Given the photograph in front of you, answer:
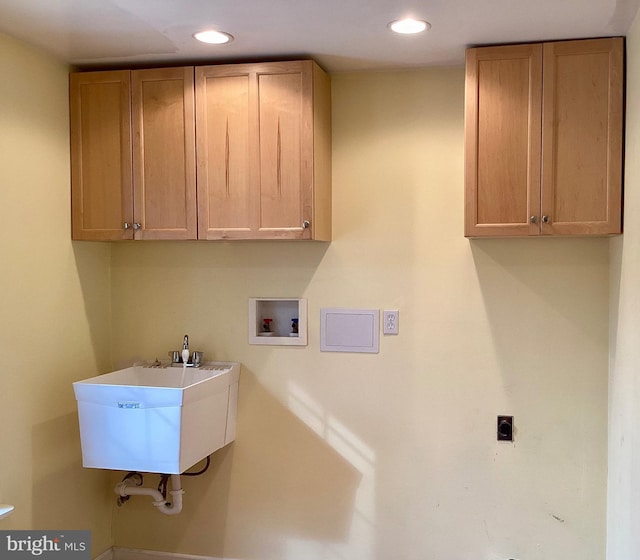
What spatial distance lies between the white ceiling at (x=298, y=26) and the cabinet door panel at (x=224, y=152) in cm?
13

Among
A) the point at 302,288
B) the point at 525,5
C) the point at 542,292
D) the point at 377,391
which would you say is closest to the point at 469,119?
the point at 525,5

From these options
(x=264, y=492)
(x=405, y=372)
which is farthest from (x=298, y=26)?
(x=264, y=492)

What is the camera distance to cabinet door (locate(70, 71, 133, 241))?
2861 millimetres

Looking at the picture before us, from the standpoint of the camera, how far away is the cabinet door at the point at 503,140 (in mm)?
2529

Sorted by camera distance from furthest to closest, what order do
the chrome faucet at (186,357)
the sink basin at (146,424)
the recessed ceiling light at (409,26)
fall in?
the chrome faucet at (186,357) < the sink basin at (146,424) < the recessed ceiling light at (409,26)

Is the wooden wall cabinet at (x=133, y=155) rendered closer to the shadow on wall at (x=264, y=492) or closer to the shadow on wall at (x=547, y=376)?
the shadow on wall at (x=264, y=492)

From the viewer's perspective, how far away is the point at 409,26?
2.39 m

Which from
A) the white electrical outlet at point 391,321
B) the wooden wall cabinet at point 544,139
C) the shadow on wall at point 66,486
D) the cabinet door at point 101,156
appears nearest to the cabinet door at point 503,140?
the wooden wall cabinet at point 544,139

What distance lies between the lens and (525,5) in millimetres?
2180

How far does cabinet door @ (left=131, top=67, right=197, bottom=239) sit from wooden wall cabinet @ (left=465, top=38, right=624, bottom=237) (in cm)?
114

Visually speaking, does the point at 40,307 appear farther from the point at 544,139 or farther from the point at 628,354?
the point at 628,354

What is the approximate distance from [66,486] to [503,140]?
7.63ft

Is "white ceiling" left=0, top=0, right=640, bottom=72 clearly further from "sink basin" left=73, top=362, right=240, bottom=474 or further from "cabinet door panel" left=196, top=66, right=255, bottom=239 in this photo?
"sink basin" left=73, top=362, right=240, bottom=474

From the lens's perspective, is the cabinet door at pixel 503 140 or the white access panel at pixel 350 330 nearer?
the cabinet door at pixel 503 140
